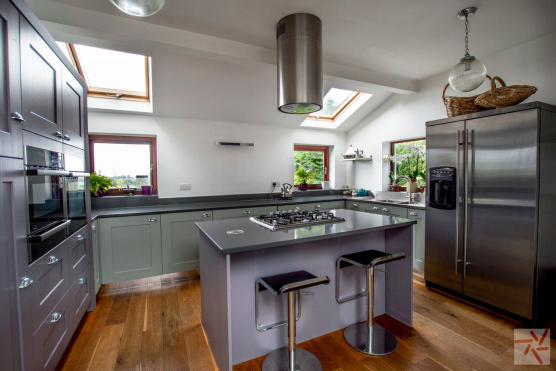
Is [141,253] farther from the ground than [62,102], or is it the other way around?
[62,102]

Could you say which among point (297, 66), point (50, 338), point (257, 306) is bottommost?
point (50, 338)

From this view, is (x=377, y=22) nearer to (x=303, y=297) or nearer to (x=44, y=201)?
(x=303, y=297)

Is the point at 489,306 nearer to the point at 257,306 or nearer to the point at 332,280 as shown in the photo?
the point at 332,280

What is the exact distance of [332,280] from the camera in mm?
2090

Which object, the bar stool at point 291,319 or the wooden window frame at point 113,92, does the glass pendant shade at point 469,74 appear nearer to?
the bar stool at point 291,319

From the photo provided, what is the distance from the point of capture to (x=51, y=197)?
162 centimetres

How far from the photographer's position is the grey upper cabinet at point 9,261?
1111 mm

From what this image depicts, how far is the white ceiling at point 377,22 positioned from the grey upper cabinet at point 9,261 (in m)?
1.50

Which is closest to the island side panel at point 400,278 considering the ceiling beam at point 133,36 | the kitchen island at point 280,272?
the kitchen island at point 280,272

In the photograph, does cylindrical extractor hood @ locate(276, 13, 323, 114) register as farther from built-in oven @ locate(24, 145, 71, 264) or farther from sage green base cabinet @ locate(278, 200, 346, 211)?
sage green base cabinet @ locate(278, 200, 346, 211)

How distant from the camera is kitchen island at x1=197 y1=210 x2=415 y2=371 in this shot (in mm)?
1583

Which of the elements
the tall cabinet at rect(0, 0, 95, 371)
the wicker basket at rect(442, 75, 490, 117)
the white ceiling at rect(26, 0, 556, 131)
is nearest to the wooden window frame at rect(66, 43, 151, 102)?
the white ceiling at rect(26, 0, 556, 131)

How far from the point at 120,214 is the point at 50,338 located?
1.42 metres

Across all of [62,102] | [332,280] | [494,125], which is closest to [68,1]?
[62,102]
